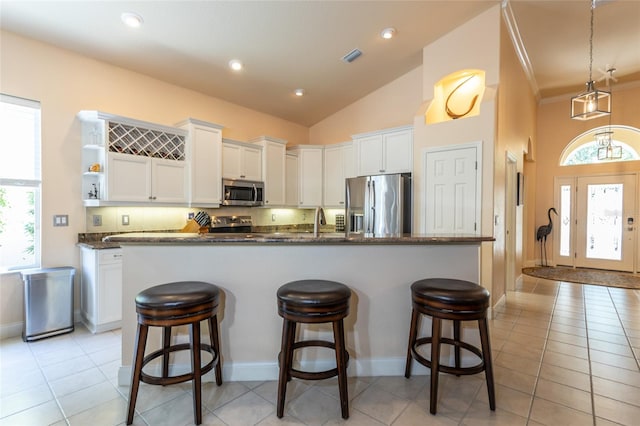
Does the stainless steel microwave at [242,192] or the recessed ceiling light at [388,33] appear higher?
the recessed ceiling light at [388,33]

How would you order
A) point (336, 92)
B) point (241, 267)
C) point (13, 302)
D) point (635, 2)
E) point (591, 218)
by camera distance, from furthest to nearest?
point (591, 218) < point (336, 92) < point (635, 2) < point (13, 302) < point (241, 267)

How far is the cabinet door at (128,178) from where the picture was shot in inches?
131

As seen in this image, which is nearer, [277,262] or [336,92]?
[277,262]

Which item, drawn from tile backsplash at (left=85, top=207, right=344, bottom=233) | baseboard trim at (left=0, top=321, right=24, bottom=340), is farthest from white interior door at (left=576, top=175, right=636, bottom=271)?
baseboard trim at (left=0, top=321, right=24, bottom=340)

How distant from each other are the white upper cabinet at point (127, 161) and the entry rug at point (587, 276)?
6.55m

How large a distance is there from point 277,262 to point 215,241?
1.48ft

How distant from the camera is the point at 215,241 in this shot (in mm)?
2039

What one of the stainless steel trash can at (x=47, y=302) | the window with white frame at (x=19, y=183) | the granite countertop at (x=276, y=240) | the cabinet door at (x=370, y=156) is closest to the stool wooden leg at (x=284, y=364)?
the granite countertop at (x=276, y=240)

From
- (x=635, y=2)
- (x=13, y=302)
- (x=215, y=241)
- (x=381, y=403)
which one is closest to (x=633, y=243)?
(x=635, y=2)

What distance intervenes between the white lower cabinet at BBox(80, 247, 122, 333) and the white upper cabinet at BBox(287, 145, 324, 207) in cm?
310

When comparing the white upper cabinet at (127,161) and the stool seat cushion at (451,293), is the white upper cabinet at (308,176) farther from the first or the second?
the stool seat cushion at (451,293)

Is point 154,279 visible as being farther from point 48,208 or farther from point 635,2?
point 635,2

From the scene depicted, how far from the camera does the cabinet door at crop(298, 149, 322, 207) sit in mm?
5590

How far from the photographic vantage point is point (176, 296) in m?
1.69
